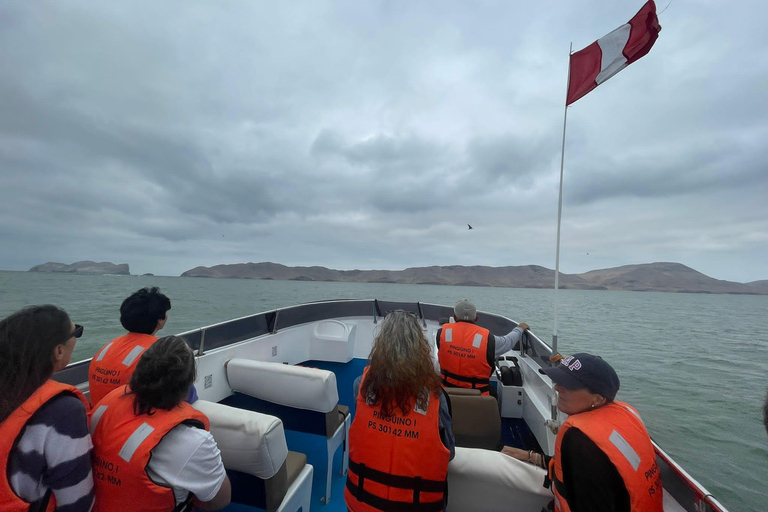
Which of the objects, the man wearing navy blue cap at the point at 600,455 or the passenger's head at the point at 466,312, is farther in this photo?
the passenger's head at the point at 466,312

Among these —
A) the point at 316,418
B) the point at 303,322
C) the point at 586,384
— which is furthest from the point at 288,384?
the point at 303,322

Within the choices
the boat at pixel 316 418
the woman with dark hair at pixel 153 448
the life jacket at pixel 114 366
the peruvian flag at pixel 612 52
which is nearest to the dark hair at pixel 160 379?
the woman with dark hair at pixel 153 448

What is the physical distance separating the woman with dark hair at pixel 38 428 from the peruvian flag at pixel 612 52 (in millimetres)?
4731

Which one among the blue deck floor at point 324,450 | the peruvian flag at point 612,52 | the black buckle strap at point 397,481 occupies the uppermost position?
the peruvian flag at point 612,52

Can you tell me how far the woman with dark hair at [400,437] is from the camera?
1.47 meters

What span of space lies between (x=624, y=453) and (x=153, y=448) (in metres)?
1.71

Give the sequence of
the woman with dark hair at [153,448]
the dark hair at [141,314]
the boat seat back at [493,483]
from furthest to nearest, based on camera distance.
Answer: the dark hair at [141,314], the boat seat back at [493,483], the woman with dark hair at [153,448]

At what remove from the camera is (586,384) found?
1.42 meters

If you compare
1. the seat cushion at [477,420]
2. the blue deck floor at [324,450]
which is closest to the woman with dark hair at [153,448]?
the blue deck floor at [324,450]

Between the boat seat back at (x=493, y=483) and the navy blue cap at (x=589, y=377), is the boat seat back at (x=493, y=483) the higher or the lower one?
the lower one

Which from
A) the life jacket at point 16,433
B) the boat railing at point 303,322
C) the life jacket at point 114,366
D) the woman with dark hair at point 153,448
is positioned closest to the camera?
the life jacket at point 16,433

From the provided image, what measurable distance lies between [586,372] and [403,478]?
3.03 ft

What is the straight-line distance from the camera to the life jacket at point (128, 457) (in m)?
1.17

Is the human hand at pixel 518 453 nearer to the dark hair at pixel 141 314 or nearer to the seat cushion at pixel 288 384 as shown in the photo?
the seat cushion at pixel 288 384
